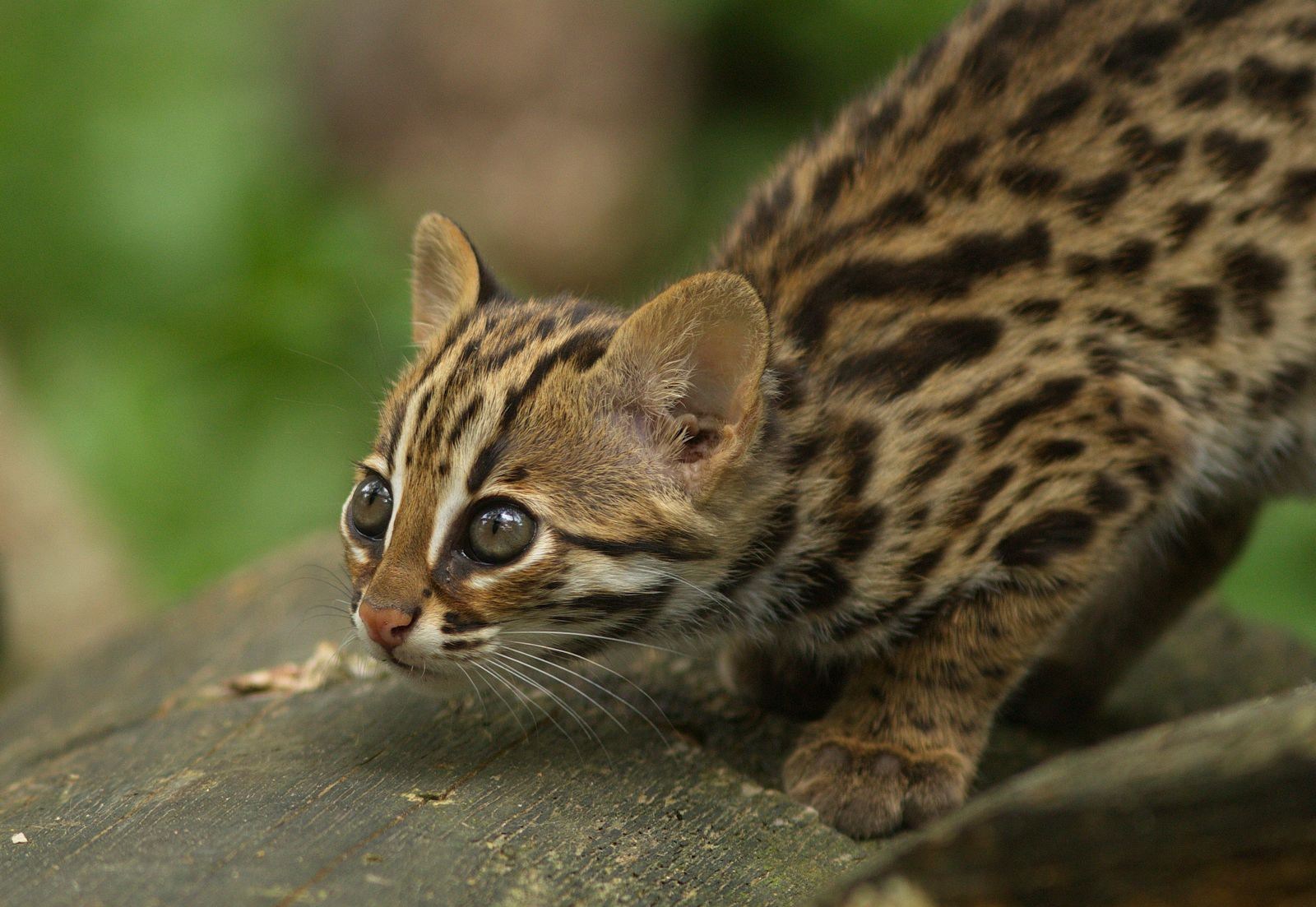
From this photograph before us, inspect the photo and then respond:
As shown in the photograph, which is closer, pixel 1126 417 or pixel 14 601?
pixel 1126 417

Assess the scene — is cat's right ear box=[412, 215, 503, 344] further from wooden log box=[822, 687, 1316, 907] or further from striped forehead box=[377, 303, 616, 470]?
wooden log box=[822, 687, 1316, 907]

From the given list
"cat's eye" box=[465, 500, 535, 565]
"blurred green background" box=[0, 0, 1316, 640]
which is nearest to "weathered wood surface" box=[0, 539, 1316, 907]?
"cat's eye" box=[465, 500, 535, 565]

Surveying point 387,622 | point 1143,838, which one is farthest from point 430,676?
point 1143,838

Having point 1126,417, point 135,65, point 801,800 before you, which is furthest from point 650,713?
point 135,65

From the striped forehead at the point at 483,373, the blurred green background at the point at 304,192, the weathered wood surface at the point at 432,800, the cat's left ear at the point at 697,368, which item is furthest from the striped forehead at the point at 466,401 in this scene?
the blurred green background at the point at 304,192

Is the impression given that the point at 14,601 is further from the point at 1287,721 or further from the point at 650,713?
the point at 1287,721

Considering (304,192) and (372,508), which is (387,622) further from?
(304,192)

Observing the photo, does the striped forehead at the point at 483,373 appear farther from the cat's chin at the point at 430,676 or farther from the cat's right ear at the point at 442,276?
the cat's chin at the point at 430,676
